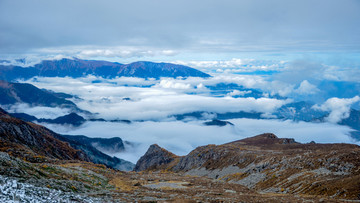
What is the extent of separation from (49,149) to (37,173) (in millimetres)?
86919

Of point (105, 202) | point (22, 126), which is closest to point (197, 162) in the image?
point (22, 126)

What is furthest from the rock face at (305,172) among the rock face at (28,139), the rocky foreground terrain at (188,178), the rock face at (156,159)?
the rock face at (28,139)

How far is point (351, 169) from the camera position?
1738 inches

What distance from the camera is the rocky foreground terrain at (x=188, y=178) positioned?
23.8 m

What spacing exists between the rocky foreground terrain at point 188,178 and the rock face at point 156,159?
1531 cm

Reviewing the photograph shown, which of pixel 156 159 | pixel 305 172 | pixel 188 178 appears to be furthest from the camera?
pixel 156 159

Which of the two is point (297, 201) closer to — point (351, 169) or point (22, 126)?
point (351, 169)

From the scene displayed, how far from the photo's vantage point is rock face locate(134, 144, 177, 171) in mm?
144025

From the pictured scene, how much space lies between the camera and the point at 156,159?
495 ft

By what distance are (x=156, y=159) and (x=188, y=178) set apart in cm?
9111

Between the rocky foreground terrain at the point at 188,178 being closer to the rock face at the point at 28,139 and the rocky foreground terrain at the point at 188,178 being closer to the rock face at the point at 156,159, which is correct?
the rock face at the point at 28,139

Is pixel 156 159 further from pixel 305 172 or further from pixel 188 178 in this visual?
pixel 305 172

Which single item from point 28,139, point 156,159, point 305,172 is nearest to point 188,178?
point 305,172

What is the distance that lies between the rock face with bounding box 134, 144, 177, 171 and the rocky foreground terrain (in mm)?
15312
